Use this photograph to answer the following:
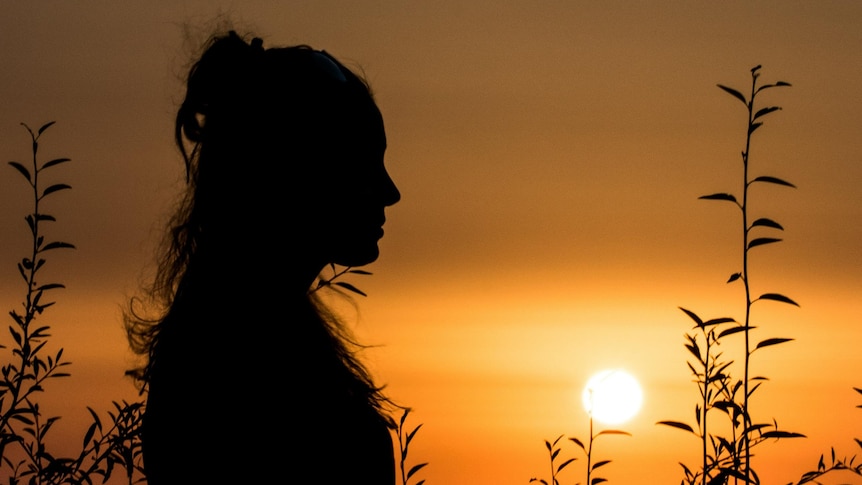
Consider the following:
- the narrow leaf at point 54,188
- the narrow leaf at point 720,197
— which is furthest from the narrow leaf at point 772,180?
the narrow leaf at point 54,188

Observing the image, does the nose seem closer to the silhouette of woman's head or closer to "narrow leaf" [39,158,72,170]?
the silhouette of woman's head

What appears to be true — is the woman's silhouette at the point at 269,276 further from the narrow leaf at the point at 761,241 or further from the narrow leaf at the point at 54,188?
the narrow leaf at the point at 54,188

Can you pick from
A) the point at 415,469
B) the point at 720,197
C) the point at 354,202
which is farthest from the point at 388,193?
the point at 415,469

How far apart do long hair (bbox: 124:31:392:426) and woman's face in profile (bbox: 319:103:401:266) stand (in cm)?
6

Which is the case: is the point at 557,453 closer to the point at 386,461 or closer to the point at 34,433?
the point at 34,433

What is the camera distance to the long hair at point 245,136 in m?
3.14

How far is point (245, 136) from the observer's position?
3.25 metres

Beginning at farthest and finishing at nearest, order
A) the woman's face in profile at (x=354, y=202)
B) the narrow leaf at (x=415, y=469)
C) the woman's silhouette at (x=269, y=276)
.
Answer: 1. the narrow leaf at (x=415, y=469)
2. the woman's face in profile at (x=354, y=202)
3. the woman's silhouette at (x=269, y=276)

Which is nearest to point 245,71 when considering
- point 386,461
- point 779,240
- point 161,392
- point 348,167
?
point 348,167

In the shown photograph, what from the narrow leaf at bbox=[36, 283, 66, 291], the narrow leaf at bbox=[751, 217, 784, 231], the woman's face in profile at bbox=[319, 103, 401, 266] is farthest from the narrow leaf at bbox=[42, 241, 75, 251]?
the narrow leaf at bbox=[751, 217, 784, 231]

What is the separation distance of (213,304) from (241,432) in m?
0.39

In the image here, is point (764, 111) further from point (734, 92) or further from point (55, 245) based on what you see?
point (55, 245)

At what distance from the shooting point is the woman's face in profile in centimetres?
309

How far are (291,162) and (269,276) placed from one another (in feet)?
1.04
